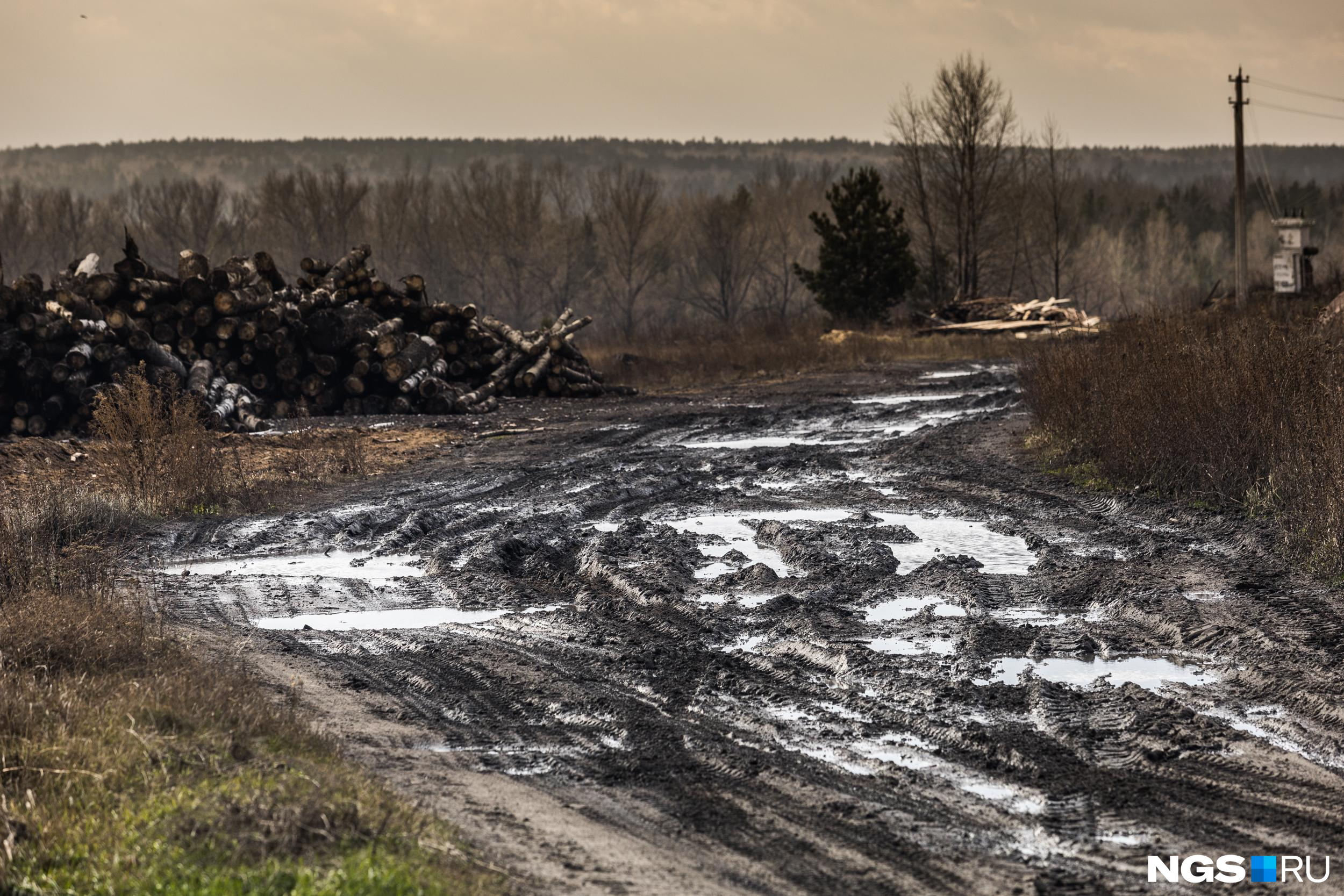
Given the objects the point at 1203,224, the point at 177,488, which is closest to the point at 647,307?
the point at 1203,224

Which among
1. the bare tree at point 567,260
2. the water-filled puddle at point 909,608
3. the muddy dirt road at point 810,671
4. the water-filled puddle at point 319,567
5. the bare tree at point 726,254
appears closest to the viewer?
the muddy dirt road at point 810,671

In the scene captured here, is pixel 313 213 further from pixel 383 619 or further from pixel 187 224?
pixel 383 619

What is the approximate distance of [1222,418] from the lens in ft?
37.2

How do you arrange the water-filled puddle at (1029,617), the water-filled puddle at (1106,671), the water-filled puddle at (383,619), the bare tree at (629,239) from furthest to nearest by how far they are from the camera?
the bare tree at (629,239)
the water-filled puddle at (383,619)
the water-filled puddle at (1029,617)
the water-filled puddle at (1106,671)

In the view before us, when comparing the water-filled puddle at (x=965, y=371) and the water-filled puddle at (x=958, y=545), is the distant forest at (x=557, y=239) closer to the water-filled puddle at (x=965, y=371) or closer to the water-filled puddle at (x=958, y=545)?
the water-filled puddle at (x=965, y=371)

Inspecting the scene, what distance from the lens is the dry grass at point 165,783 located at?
13.5ft

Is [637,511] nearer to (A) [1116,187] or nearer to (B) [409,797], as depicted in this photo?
(B) [409,797]

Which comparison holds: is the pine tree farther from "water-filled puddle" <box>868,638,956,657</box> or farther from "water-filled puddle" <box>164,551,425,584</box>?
"water-filled puddle" <box>868,638,956,657</box>

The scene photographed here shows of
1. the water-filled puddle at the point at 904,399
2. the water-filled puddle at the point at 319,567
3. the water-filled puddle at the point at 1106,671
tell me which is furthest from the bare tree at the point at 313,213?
the water-filled puddle at the point at 1106,671

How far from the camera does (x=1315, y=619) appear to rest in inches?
305

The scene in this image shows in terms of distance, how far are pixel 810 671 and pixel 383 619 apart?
3.28 meters

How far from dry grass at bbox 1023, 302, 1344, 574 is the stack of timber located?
79.1 ft

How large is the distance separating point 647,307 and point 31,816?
78.9 metres

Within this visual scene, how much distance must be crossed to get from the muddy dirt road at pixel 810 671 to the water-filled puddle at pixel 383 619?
0.13ft
